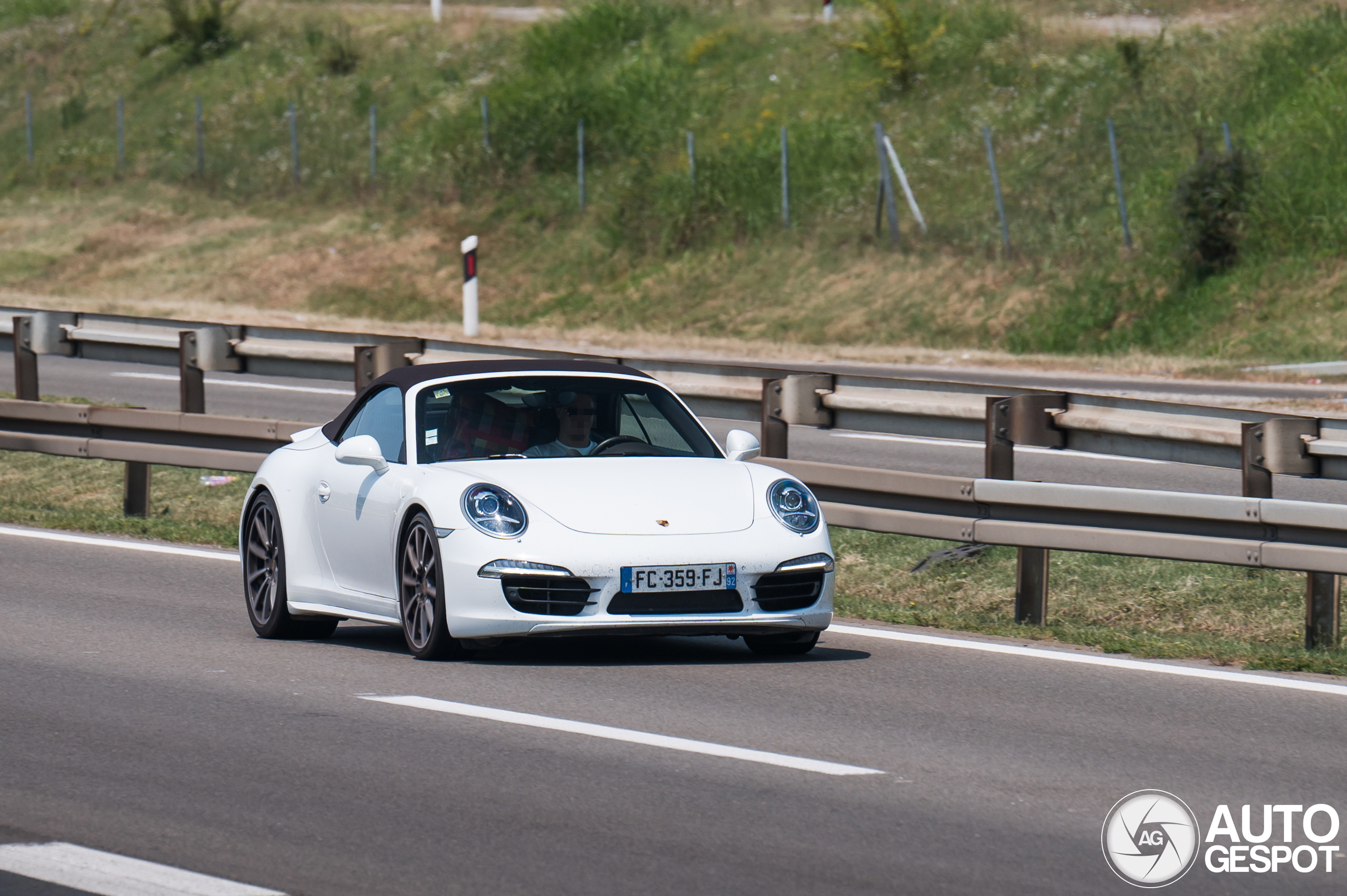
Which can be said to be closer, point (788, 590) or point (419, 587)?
point (788, 590)

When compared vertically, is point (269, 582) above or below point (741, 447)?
below

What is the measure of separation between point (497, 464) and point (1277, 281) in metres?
20.3

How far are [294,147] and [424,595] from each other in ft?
113

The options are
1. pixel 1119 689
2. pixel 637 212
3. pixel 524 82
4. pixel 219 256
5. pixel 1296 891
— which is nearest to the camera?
pixel 1296 891

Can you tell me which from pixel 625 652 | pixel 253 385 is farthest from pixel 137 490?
pixel 253 385

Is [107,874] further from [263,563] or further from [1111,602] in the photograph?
[1111,602]

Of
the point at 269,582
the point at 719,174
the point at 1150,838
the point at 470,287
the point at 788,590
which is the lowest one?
the point at 1150,838

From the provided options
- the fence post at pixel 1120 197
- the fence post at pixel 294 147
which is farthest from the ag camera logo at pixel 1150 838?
the fence post at pixel 294 147

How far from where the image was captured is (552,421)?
8953 mm

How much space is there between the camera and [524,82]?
4069 centimetres

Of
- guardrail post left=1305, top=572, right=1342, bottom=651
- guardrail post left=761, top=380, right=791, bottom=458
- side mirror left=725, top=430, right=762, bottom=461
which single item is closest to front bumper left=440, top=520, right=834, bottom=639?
side mirror left=725, top=430, right=762, bottom=461

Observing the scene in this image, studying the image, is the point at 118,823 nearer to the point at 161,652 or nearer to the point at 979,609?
the point at 161,652

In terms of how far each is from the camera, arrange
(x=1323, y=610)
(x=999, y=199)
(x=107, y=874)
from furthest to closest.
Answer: (x=999, y=199), (x=1323, y=610), (x=107, y=874)

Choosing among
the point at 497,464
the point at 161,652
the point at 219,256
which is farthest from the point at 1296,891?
the point at 219,256
